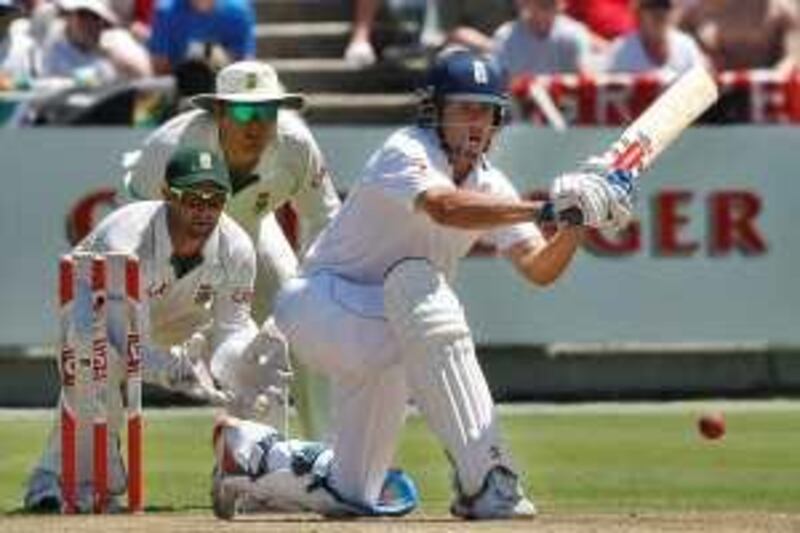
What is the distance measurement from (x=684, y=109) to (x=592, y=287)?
624 centimetres

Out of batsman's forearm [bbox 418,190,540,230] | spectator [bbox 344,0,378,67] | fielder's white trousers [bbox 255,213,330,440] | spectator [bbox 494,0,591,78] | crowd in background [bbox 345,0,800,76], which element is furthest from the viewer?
spectator [bbox 344,0,378,67]

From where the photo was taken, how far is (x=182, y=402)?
1745cm

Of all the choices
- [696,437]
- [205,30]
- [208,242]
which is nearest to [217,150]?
[208,242]

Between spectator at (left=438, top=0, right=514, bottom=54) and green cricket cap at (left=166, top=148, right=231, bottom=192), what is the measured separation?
9.46m

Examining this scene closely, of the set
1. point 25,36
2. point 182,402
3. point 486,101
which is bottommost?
point 182,402

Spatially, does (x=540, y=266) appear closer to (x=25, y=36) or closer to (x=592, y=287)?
(x=592, y=287)

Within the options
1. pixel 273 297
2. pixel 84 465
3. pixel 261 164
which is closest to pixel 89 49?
pixel 273 297

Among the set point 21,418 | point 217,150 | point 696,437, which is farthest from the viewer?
point 21,418

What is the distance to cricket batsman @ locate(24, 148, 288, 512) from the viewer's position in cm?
1141

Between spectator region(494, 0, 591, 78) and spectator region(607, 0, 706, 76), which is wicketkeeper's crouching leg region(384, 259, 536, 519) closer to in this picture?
spectator region(607, 0, 706, 76)

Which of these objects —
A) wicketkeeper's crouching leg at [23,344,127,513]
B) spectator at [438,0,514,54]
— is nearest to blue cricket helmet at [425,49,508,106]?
wicketkeeper's crouching leg at [23,344,127,513]

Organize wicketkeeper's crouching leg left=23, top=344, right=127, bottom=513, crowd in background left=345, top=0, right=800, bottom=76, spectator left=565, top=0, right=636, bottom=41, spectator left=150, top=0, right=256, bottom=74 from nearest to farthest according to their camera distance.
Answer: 1. wicketkeeper's crouching leg left=23, top=344, right=127, bottom=513
2. spectator left=150, top=0, right=256, bottom=74
3. crowd in background left=345, top=0, right=800, bottom=76
4. spectator left=565, top=0, right=636, bottom=41

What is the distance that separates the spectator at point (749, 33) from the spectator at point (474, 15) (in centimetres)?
136

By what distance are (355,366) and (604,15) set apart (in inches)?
411
